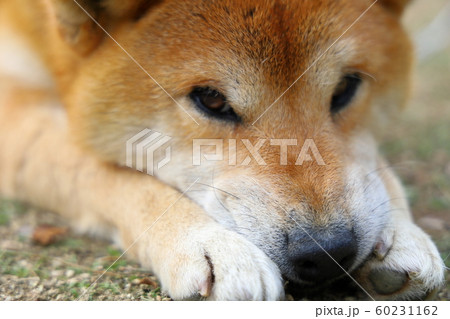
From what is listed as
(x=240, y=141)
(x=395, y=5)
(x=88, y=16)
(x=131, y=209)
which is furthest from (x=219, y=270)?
(x=395, y=5)

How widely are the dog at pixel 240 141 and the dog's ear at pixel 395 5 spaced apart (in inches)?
0.5

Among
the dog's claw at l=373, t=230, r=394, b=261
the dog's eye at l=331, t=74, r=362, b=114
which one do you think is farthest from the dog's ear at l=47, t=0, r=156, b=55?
the dog's claw at l=373, t=230, r=394, b=261

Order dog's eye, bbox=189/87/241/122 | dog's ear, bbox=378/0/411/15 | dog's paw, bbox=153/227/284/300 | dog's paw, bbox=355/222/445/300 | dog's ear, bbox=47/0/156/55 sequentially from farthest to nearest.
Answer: dog's ear, bbox=378/0/411/15
dog's ear, bbox=47/0/156/55
dog's eye, bbox=189/87/241/122
dog's paw, bbox=355/222/445/300
dog's paw, bbox=153/227/284/300

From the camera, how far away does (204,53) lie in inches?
99.2

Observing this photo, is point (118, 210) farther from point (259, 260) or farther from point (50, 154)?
point (259, 260)

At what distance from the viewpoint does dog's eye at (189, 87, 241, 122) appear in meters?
2.59

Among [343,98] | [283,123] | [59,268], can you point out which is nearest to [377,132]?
[343,98]

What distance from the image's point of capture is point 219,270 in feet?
7.07

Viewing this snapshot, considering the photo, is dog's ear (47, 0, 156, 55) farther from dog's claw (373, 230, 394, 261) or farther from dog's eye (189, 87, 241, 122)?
dog's claw (373, 230, 394, 261)

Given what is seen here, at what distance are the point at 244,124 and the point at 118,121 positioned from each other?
733 mm

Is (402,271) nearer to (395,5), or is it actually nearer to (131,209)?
(131,209)

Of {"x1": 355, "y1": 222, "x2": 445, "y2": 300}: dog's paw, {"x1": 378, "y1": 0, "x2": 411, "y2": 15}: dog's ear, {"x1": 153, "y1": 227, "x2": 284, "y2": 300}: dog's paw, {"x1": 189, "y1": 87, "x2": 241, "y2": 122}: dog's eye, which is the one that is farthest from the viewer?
{"x1": 378, "y1": 0, "x2": 411, "y2": 15}: dog's ear

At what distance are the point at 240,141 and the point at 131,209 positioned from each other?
0.69m

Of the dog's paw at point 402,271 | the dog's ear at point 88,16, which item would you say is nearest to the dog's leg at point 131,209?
the dog's paw at point 402,271
